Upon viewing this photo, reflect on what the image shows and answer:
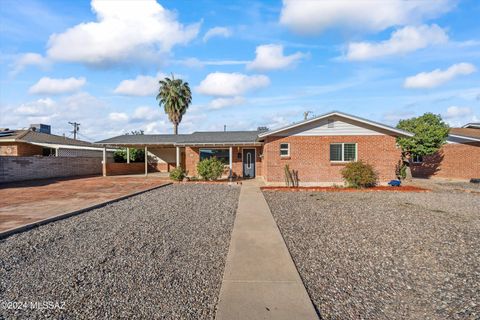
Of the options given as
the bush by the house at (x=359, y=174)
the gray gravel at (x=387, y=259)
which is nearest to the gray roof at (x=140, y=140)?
the bush by the house at (x=359, y=174)

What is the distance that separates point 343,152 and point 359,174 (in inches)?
71.9

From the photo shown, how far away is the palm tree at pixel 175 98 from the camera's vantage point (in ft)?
103

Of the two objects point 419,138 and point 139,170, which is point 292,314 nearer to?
point 419,138

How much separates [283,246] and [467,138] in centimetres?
2069

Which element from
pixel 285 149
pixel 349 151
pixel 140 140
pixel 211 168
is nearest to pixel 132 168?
pixel 140 140

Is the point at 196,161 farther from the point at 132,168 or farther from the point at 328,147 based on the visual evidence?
the point at 328,147

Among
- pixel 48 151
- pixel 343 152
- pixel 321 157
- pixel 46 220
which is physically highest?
pixel 48 151

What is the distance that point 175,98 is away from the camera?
31.5 metres

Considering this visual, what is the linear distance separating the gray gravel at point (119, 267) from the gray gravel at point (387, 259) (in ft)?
5.25

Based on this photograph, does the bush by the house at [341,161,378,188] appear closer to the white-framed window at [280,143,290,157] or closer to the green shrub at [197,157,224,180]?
the white-framed window at [280,143,290,157]

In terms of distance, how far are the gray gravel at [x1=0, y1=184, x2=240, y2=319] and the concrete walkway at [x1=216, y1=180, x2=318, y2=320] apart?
0.64ft

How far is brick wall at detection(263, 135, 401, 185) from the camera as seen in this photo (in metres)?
14.7

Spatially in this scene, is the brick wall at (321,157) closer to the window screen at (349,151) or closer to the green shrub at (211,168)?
the window screen at (349,151)

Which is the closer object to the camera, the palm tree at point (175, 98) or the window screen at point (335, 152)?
the window screen at point (335, 152)
